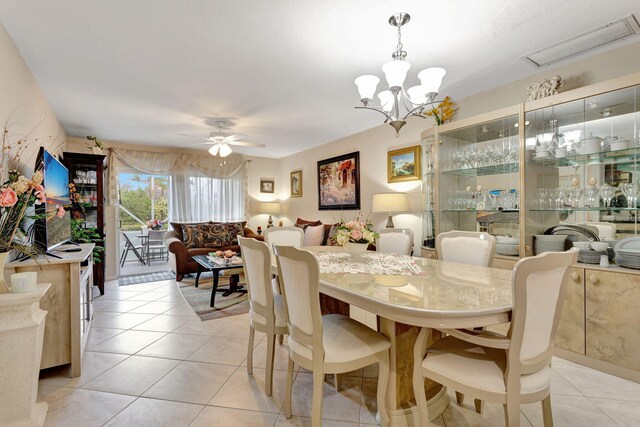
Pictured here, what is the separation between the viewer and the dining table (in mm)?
1173

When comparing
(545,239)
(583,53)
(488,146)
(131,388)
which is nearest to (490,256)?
(545,239)

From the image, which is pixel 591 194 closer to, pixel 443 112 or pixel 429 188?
pixel 429 188

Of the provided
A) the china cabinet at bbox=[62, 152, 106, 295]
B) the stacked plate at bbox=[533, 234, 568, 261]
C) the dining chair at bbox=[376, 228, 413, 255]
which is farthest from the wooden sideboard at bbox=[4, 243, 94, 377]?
the stacked plate at bbox=[533, 234, 568, 261]

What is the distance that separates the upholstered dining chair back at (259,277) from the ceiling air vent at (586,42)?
8.39 ft

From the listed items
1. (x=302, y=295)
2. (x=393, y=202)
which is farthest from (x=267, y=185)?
(x=302, y=295)

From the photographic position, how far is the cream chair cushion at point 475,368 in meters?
1.22

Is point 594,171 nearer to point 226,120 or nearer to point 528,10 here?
point 528,10

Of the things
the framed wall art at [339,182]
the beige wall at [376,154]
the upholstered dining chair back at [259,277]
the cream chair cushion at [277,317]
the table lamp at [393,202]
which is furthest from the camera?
the framed wall art at [339,182]

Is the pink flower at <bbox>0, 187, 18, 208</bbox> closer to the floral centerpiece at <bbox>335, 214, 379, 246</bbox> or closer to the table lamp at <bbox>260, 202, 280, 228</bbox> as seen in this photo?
the floral centerpiece at <bbox>335, 214, 379, 246</bbox>

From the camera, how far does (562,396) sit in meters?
1.90

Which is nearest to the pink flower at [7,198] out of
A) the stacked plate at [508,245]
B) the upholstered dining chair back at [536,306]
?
the upholstered dining chair back at [536,306]

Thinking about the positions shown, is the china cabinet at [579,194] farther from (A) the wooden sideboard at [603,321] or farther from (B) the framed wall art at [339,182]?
(B) the framed wall art at [339,182]

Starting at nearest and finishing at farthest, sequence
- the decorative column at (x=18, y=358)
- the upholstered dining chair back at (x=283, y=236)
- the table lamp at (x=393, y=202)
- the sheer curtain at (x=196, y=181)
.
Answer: the decorative column at (x=18, y=358) → the upholstered dining chair back at (x=283, y=236) → the table lamp at (x=393, y=202) → the sheer curtain at (x=196, y=181)

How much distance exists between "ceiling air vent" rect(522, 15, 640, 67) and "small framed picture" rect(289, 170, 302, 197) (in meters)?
4.43
